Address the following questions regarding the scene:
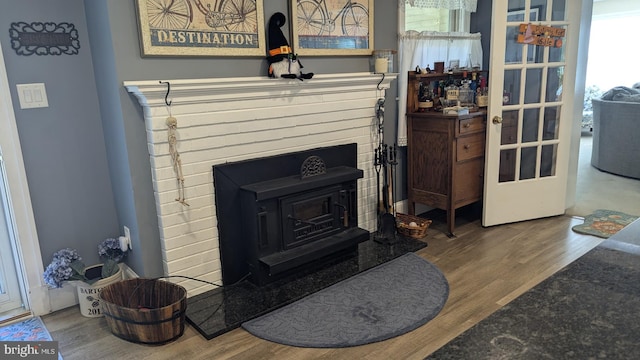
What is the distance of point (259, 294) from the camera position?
2545mm

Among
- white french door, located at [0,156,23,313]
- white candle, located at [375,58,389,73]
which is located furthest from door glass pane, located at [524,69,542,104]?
white french door, located at [0,156,23,313]

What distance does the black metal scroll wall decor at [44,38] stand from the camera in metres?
2.19

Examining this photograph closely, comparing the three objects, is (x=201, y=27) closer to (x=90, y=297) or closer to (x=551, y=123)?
(x=90, y=297)

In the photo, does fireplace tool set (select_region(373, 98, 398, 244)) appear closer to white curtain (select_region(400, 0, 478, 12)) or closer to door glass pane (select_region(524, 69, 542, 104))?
white curtain (select_region(400, 0, 478, 12))

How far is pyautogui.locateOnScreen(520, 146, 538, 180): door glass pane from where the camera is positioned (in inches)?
141

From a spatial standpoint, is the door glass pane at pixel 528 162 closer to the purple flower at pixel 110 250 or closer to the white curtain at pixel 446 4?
the white curtain at pixel 446 4

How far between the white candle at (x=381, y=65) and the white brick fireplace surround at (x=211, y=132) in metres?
0.15

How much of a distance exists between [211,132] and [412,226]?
66.6 inches

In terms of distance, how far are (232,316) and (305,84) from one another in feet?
4.74

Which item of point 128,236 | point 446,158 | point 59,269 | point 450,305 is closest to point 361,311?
point 450,305

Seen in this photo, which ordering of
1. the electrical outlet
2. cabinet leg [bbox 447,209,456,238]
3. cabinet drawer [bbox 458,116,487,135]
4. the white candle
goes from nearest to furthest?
the electrical outlet, the white candle, cabinet drawer [bbox 458,116,487,135], cabinet leg [bbox 447,209,456,238]

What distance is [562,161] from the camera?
12.0 feet

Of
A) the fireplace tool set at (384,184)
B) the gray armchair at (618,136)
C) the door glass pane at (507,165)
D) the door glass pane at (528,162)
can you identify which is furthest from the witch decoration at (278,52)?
the gray armchair at (618,136)

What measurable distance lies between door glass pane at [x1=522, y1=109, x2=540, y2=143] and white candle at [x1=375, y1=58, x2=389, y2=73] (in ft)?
3.98
